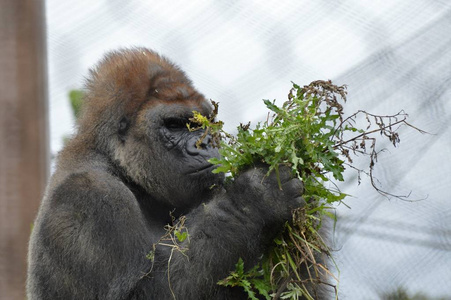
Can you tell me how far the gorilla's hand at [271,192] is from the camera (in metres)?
3.36

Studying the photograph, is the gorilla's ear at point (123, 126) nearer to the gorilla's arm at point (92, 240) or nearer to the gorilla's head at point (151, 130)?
the gorilla's head at point (151, 130)

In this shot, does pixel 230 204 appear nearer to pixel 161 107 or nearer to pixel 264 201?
pixel 264 201

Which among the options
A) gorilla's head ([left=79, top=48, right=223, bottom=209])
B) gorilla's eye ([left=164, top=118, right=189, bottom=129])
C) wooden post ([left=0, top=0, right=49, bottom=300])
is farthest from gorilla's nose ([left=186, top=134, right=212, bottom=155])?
wooden post ([left=0, top=0, right=49, bottom=300])

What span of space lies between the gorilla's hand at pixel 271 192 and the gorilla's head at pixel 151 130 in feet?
1.71

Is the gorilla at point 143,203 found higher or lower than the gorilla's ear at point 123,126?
lower

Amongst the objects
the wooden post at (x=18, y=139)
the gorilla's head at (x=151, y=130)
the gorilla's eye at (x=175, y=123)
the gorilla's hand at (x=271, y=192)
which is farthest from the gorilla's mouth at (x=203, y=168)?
the wooden post at (x=18, y=139)

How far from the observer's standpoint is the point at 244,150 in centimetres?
338

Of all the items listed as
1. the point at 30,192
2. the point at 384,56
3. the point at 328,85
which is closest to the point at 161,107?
the point at 328,85

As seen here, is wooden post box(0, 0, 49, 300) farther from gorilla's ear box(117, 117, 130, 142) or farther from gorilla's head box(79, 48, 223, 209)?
gorilla's ear box(117, 117, 130, 142)

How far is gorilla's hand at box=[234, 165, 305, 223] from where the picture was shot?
3.36 meters

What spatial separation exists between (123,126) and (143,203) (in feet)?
1.60

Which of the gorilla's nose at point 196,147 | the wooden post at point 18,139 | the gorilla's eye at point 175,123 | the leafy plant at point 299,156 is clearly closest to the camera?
the leafy plant at point 299,156

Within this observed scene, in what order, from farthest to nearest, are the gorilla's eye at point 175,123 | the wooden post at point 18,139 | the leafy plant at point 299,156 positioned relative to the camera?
1. the wooden post at point 18,139
2. the gorilla's eye at point 175,123
3. the leafy plant at point 299,156

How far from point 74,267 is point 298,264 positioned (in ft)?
3.92
